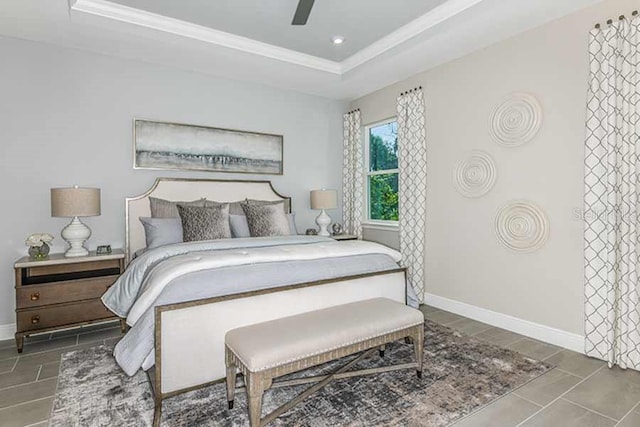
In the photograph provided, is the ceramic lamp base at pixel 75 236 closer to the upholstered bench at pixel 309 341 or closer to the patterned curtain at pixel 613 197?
the upholstered bench at pixel 309 341

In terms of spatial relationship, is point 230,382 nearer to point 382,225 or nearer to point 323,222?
point 323,222

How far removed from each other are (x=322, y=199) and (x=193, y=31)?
2.45 meters

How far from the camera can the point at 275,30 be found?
3.41m

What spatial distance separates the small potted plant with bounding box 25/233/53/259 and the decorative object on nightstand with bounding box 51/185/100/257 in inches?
5.4

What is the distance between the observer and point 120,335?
3174mm

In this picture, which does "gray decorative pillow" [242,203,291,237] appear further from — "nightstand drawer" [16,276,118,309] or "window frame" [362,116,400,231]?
"window frame" [362,116,400,231]

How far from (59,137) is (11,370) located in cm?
214

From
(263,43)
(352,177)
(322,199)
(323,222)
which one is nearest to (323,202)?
(322,199)

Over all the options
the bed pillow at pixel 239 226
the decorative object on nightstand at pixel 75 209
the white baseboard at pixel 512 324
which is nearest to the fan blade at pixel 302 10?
the bed pillow at pixel 239 226

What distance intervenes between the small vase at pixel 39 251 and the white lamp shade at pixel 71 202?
0.31 metres

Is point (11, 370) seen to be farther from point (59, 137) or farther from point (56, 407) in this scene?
point (59, 137)

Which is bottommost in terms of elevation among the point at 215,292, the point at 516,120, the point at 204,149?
the point at 215,292

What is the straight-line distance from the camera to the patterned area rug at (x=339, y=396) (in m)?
1.90

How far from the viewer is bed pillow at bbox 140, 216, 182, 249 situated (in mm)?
3264
